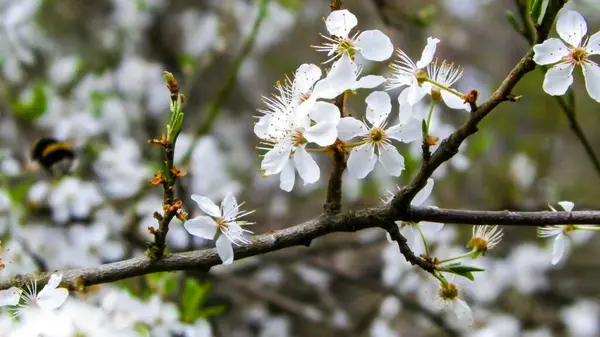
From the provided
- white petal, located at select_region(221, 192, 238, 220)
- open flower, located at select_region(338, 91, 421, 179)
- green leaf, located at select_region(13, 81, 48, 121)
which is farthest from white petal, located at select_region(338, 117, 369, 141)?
green leaf, located at select_region(13, 81, 48, 121)

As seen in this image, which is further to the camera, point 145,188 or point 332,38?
point 145,188

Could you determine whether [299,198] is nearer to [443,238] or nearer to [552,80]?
[443,238]

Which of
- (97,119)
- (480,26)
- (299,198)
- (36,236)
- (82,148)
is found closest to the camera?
(36,236)

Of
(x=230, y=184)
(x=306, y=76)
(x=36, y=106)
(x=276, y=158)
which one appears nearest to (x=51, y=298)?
(x=276, y=158)

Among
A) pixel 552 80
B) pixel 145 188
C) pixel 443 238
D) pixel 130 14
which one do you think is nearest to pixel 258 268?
pixel 145 188

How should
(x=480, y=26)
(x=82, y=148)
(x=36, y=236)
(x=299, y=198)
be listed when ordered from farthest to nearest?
(x=480, y=26)
(x=299, y=198)
(x=82, y=148)
(x=36, y=236)

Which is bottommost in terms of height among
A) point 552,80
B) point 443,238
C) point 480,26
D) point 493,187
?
point 443,238

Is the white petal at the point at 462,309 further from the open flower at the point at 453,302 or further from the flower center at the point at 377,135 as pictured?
the flower center at the point at 377,135
